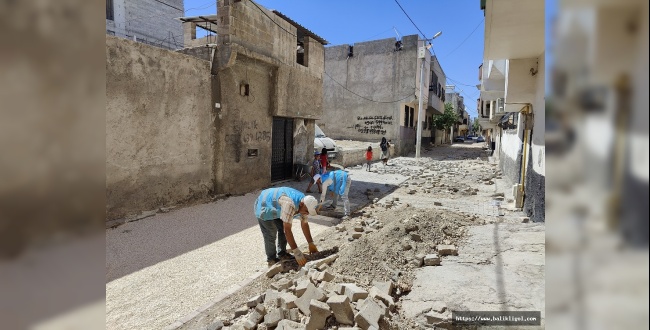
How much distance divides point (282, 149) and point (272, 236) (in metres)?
6.53

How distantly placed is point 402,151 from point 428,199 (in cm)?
1494

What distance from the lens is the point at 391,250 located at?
4324mm

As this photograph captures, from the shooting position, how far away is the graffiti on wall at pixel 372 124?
22922mm

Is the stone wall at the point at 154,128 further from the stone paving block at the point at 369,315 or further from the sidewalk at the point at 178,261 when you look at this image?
the stone paving block at the point at 369,315

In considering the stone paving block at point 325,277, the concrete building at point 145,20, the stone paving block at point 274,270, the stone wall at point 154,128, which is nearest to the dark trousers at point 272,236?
the stone paving block at point 274,270

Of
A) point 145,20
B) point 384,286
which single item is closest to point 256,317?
point 384,286

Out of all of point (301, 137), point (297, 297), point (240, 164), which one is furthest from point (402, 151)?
point (297, 297)

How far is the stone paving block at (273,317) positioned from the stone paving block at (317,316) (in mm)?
302

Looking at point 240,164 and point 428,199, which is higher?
point 240,164

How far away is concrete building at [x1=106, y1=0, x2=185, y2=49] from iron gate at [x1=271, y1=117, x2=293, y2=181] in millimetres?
8104

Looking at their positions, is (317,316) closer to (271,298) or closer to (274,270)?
(271,298)

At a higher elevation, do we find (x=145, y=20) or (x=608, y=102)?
(x=145, y=20)

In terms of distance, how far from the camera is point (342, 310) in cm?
273

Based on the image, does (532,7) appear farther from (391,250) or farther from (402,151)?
(402,151)
